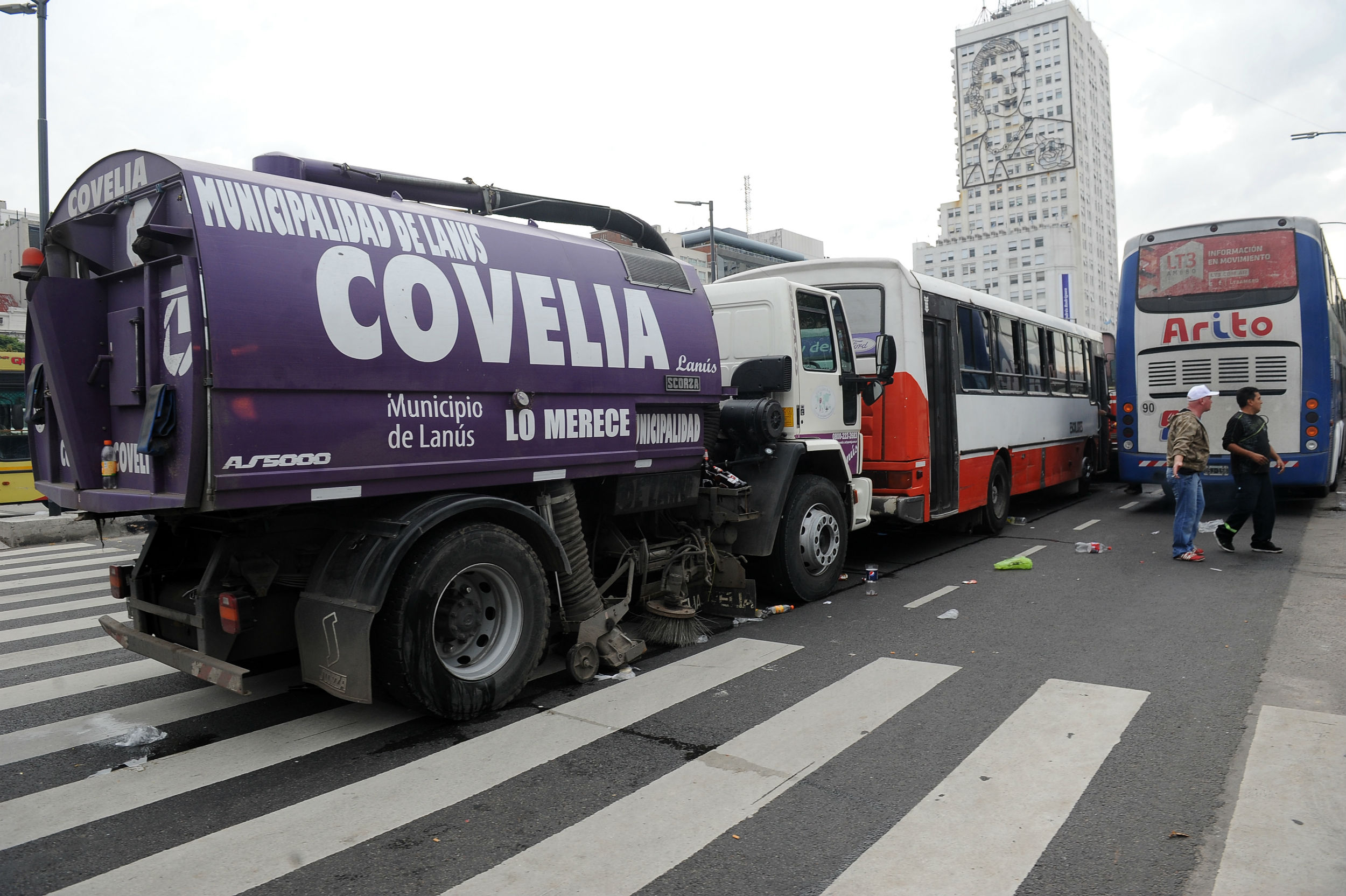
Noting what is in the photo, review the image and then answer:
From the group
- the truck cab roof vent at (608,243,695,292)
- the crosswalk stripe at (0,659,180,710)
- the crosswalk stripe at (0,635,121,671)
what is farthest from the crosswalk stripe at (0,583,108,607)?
the truck cab roof vent at (608,243,695,292)

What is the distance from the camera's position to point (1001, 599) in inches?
298

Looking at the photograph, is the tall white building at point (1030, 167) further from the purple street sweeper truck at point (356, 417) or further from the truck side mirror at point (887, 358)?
the purple street sweeper truck at point (356, 417)

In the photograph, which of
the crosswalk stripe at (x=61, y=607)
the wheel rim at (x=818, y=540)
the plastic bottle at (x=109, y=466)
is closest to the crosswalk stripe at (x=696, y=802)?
the wheel rim at (x=818, y=540)

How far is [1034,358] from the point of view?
1314 centimetres

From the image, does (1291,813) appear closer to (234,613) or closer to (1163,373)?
(234,613)

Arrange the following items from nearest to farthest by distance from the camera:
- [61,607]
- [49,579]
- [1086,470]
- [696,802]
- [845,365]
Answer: [696,802] < [61,607] < [845,365] < [49,579] < [1086,470]

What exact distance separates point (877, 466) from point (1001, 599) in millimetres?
2264

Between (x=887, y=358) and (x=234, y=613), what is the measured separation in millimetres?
5908

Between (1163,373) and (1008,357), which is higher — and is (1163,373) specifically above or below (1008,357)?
below

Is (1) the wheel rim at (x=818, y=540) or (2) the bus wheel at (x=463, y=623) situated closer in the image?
(2) the bus wheel at (x=463, y=623)

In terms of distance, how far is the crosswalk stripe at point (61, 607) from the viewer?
301 inches

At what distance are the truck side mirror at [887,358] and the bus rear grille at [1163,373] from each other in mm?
6706

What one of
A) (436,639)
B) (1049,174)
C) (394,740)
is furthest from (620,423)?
(1049,174)

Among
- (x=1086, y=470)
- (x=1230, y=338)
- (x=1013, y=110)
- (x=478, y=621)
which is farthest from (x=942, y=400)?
(x=1013, y=110)
